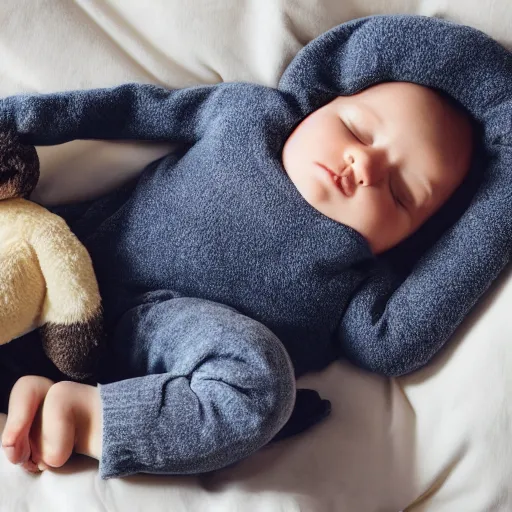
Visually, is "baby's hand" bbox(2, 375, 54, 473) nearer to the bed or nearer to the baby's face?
the bed

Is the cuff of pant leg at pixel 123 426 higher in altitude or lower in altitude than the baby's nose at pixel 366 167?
lower

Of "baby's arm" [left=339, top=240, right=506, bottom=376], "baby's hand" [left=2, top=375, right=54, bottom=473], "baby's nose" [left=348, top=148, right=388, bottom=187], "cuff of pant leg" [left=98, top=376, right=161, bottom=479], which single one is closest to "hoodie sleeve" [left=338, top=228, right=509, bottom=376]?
"baby's arm" [left=339, top=240, right=506, bottom=376]

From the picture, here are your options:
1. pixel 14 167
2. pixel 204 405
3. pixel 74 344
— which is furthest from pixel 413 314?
pixel 14 167

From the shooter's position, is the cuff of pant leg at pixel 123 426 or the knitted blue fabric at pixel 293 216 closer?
the cuff of pant leg at pixel 123 426

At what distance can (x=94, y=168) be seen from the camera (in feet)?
3.10

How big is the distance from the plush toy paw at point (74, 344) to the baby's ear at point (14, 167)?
172 mm

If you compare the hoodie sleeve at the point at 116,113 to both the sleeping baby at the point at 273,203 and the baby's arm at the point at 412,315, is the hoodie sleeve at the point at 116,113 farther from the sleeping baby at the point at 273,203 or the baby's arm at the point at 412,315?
the baby's arm at the point at 412,315

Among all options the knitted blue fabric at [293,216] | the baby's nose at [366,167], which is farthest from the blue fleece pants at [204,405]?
the baby's nose at [366,167]

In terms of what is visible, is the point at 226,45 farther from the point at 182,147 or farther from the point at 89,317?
the point at 89,317

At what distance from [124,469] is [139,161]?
443 mm

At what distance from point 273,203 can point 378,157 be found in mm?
152

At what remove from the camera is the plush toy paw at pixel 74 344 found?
0.78 meters

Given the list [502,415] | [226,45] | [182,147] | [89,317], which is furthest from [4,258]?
[502,415]

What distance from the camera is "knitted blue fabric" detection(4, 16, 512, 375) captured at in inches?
34.5
